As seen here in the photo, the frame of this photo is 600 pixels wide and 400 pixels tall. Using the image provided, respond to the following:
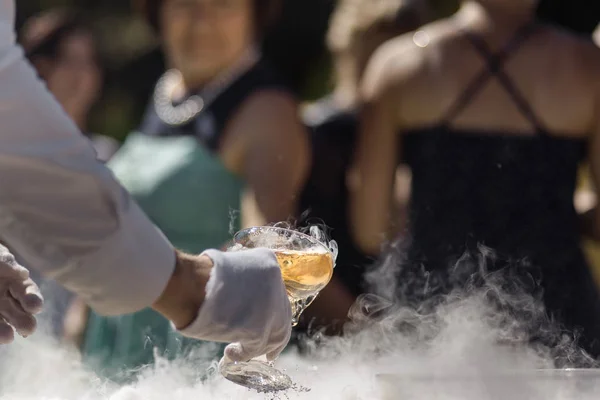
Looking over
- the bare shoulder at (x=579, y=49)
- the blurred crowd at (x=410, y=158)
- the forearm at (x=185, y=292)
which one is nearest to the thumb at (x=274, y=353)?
the forearm at (x=185, y=292)

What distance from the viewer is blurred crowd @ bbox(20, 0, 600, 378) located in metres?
2.62

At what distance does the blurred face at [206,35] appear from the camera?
310 centimetres

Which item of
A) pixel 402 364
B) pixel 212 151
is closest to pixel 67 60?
pixel 212 151

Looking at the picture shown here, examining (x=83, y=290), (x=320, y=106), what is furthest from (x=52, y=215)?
(x=320, y=106)

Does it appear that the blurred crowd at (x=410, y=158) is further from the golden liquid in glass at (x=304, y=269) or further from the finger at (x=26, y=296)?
the finger at (x=26, y=296)

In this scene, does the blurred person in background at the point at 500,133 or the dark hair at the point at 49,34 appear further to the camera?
the dark hair at the point at 49,34

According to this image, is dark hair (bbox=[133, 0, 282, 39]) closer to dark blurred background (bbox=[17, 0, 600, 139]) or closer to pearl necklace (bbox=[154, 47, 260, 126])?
pearl necklace (bbox=[154, 47, 260, 126])

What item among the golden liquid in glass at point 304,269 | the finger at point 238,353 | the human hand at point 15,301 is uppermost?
the human hand at point 15,301

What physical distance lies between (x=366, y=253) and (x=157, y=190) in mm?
600

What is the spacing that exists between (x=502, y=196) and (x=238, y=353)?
1.33 meters

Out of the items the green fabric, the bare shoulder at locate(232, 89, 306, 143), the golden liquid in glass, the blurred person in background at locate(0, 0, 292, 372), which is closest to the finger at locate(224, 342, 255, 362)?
the blurred person in background at locate(0, 0, 292, 372)

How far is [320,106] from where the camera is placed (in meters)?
3.34

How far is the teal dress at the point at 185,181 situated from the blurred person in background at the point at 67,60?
65 cm

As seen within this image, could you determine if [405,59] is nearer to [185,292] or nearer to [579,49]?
[579,49]
